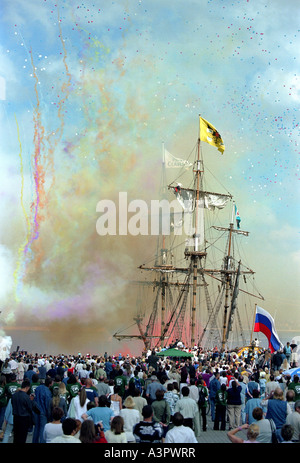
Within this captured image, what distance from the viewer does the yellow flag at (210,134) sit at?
6456 cm

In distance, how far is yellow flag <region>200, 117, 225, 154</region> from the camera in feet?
212

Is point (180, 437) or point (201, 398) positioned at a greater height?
point (201, 398)


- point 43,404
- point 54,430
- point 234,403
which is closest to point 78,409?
point 54,430

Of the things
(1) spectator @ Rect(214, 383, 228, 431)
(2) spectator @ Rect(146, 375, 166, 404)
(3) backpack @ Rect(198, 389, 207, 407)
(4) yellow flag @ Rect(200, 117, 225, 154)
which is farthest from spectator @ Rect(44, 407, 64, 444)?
(4) yellow flag @ Rect(200, 117, 225, 154)

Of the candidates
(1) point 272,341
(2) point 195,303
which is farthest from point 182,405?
(2) point 195,303

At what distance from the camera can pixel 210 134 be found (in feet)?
213

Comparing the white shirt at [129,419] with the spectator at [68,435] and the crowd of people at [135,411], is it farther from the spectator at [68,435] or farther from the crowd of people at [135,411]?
the spectator at [68,435]

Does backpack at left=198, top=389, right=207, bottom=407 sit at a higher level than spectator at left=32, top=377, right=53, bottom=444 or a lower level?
higher

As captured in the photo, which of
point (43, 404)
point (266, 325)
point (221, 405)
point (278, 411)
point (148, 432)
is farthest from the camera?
point (266, 325)

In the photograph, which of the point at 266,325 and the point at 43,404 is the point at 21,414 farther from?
the point at 266,325

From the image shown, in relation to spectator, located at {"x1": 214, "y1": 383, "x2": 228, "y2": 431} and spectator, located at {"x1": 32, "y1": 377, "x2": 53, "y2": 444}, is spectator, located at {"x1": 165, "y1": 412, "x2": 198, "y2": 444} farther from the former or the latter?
spectator, located at {"x1": 214, "y1": 383, "x2": 228, "y2": 431}

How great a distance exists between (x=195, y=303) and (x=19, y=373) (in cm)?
4946
